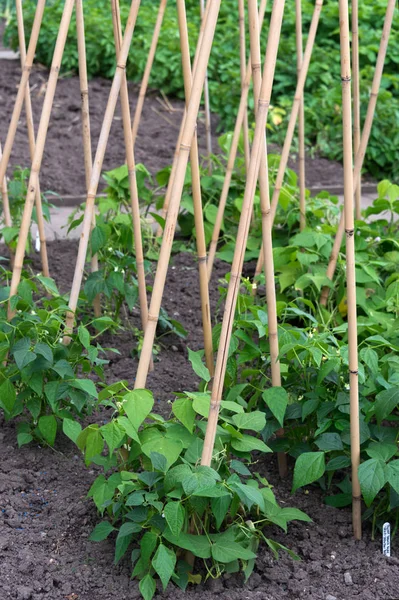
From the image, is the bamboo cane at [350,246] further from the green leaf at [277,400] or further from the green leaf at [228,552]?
the green leaf at [228,552]

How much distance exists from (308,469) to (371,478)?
18cm

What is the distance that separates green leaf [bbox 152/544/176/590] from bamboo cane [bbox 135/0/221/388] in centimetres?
42

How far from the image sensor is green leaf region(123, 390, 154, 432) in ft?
6.75

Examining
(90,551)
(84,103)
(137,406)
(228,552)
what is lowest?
(90,551)

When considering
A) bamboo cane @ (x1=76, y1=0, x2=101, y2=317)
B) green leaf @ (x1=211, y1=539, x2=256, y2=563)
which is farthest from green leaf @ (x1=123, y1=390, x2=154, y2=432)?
bamboo cane @ (x1=76, y1=0, x2=101, y2=317)

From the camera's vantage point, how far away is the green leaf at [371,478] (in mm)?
2177

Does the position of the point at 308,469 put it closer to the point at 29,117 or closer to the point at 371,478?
the point at 371,478

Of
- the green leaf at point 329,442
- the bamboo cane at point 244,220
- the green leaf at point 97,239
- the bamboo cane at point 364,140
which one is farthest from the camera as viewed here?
the green leaf at point 97,239

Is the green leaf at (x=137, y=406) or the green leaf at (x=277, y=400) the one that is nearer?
the green leaf at (x=137, y=406)

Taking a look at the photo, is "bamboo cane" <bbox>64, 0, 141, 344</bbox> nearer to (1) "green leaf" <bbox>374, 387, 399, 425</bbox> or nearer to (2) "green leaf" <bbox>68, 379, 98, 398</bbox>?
(2) "green leaf" <bbox>68, 379, 98, 398</bbox>

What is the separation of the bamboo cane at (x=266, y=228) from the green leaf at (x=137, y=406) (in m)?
0.48

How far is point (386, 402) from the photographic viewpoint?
7.53ft

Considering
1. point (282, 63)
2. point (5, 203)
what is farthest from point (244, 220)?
point (282, 63)

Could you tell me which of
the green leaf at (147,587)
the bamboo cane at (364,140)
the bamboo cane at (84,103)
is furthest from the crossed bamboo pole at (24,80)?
the green leaf at (147,587)
